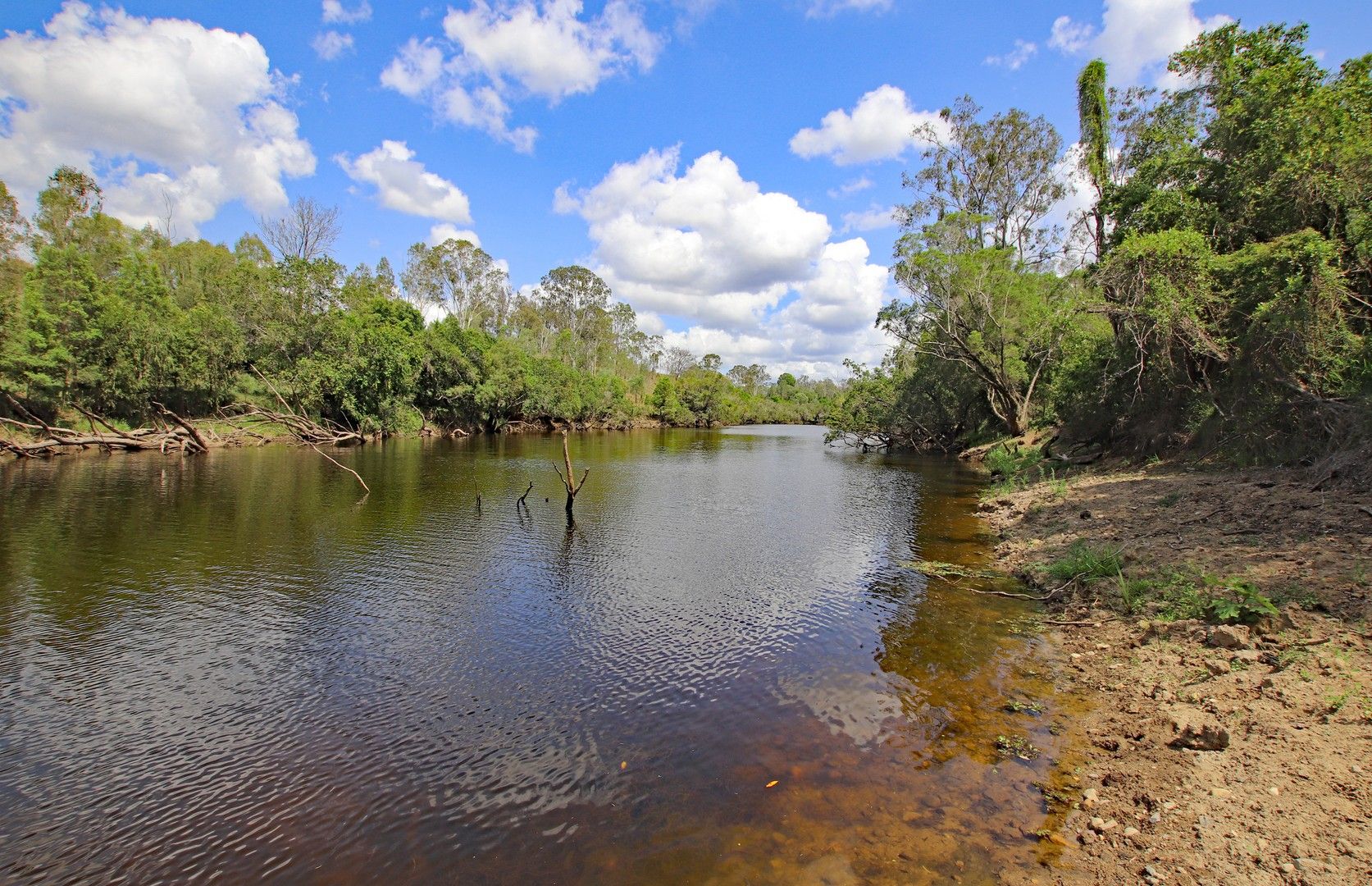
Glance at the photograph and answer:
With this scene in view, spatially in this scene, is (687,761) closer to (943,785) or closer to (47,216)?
(943,785)

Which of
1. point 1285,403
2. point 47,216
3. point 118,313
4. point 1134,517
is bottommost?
point 1134,517

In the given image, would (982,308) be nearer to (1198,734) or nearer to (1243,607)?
(1243,607)

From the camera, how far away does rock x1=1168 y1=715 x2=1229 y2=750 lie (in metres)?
6.22

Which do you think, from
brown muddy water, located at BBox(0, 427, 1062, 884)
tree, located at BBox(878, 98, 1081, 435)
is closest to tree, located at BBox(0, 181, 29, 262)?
brown muddy water, located at BBox(0, 427, 1062, 884)

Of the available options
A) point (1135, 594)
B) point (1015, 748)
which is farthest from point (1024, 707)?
point (1135, 594)

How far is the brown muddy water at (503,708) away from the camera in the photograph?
5934 millimetres

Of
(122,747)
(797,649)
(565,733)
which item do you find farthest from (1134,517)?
(122,747)

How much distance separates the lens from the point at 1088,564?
12.1m

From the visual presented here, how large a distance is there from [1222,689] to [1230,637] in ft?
3.84

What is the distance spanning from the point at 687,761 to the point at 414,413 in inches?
2200

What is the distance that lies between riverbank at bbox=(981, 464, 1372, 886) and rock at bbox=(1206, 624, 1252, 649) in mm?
20

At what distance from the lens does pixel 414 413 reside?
57000 millimetres

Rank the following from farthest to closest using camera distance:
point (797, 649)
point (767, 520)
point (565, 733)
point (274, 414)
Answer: point (274, 414)
point (767, 520)
point (797, 649)
point (565, 733)

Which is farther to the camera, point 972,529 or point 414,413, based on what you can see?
point 414,413
